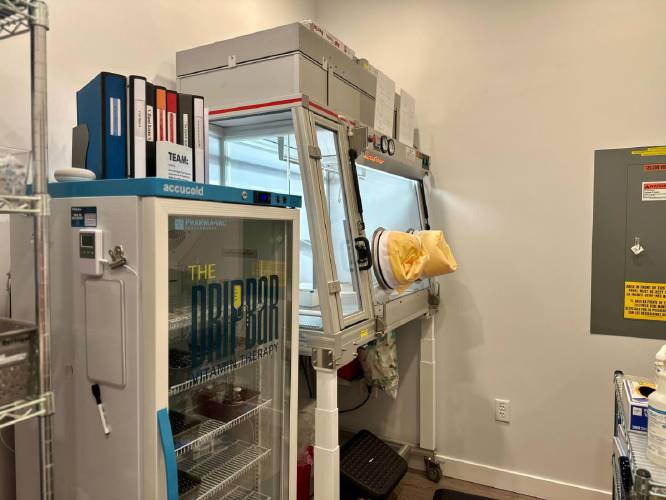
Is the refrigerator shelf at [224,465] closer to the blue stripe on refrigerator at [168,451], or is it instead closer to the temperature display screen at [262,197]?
the blue stripe on refrigerator at [168,451]

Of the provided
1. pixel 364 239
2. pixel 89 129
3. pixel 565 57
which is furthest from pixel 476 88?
pixel 89 129

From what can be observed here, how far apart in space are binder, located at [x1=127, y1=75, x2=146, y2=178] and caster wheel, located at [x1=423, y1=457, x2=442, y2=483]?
7.60 ft

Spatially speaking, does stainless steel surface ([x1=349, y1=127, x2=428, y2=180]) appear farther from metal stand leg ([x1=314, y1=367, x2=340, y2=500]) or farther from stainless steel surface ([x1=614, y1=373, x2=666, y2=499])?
stainless steel surface ([x1=614, y1=373, x2=666, y2=499])

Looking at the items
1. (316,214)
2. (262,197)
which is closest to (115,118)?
(262,197)

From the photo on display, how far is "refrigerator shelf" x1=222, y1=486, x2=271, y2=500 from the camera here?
67.9 inches

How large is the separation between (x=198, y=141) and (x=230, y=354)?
696 mm

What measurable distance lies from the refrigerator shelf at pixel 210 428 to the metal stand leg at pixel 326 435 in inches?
8.1

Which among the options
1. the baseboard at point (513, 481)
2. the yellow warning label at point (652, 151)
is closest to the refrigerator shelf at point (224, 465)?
the baseboard at point (513, 481)

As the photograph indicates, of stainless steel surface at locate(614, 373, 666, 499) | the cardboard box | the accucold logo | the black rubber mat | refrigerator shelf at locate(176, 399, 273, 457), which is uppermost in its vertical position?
the accucold logo

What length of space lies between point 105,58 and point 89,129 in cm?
61

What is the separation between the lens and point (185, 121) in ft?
4.66

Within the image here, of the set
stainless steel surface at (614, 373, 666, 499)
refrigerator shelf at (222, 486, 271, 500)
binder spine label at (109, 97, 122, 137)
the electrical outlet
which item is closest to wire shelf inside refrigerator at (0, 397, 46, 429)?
binder spine label at (109, 97, 122, 137)

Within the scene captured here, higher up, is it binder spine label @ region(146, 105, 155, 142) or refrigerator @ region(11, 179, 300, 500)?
binder spine label @ region(146, 105, 155, 142)

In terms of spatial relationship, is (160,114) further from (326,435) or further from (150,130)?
(326,435)
